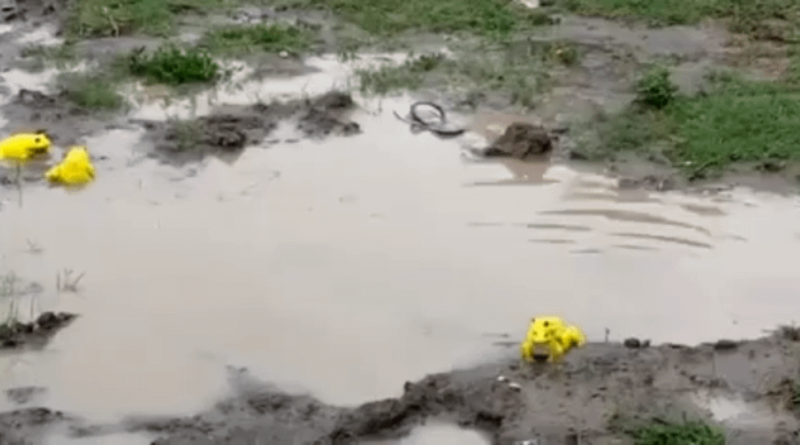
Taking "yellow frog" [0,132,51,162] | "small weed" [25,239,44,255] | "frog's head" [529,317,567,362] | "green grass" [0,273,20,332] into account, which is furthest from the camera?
"yellow frog" [0,132,51,162]

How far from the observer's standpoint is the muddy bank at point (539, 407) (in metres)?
5.34

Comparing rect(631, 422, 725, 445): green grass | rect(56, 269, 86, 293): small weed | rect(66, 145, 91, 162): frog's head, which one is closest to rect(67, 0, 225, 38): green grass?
rect(66, 145, 91, 162): frog's head

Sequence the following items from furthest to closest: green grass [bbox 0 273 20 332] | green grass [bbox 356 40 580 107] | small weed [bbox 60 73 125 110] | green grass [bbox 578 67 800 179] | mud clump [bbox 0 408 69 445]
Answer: green grass [bbox 356 40 580 107], small weed [bbox 60 73 125 110], green grass [bbox 578 67 800 179], green grass [bbox 0 273 20 332], mud clump [bbox 0 408 69 445]

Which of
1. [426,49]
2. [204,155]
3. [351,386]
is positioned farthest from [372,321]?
[426,49]

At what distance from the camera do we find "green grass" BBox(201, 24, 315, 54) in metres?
9.90

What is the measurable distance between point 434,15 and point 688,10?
2218 millimetres

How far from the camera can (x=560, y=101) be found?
900cm

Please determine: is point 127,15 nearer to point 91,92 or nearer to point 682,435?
point 91,92

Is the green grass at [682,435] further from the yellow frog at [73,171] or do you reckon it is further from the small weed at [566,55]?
the small weed at [566,55]

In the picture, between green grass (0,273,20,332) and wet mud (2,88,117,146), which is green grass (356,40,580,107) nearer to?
wet mud (2,88,117,146)

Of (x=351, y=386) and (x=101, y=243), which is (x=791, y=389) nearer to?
(x=351, y=386)

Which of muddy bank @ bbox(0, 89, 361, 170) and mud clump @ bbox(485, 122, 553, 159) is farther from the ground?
muddy bank @ bbox(0, 89, 361, 170)

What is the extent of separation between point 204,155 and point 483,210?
1.93 metres

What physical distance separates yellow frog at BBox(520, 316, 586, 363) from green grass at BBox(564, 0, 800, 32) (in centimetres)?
526
